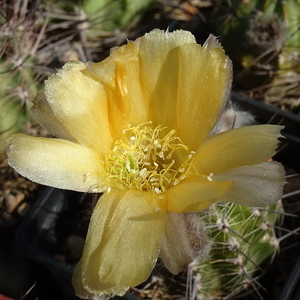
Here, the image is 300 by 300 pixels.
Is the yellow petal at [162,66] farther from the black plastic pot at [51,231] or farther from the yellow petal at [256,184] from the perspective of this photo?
the black plastic pot at [51,231]

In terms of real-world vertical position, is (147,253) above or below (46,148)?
below

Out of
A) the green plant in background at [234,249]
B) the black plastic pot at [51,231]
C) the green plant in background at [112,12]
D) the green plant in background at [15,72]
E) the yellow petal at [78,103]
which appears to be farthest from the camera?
the green plant in background at [112,12]

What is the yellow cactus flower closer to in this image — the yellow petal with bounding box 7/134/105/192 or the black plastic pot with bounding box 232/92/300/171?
the yellow petal with bounding box 7/134/105/192

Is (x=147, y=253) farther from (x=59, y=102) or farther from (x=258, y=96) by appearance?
(x=258, y=96)

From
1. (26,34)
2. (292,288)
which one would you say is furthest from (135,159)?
(26,34)

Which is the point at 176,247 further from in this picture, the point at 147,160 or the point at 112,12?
the point at 112,12

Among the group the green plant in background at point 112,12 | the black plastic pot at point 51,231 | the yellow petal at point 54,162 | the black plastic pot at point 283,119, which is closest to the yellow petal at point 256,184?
the yellow petal at point 54,162
